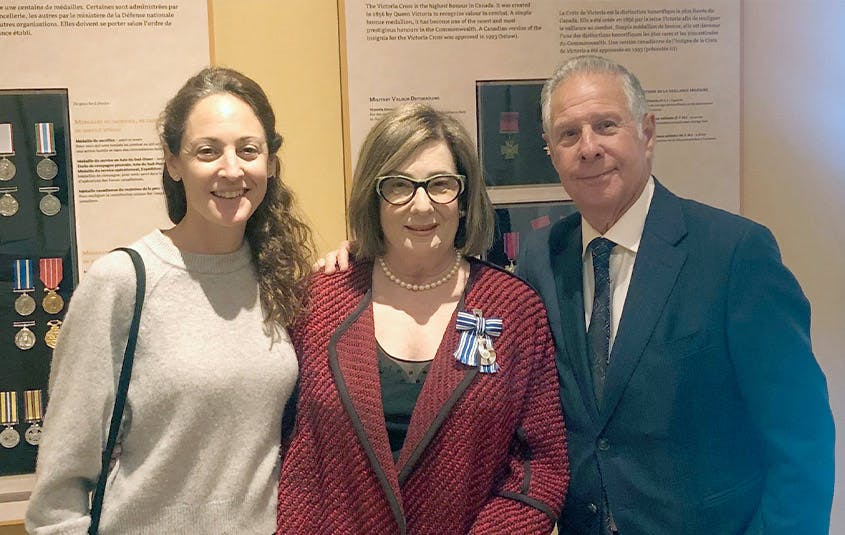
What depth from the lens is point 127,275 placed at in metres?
1.66

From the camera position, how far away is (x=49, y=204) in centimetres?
236

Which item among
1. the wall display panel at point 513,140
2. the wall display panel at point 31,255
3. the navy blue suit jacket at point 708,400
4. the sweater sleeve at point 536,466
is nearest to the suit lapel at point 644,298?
the navy blue suit jacket at point 708,400

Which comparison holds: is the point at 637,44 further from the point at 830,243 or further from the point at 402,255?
A: the point at 402,255

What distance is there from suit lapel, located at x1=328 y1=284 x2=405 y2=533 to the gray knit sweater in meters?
0.12

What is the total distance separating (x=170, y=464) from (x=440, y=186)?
88 centimetres

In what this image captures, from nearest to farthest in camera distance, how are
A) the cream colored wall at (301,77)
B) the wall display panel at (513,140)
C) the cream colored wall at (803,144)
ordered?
the cream colored wall at (301,77) < the wall display panel at (513,140) < the cream colored wall at (803,144)

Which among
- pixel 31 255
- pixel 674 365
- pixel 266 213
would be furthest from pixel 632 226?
pixel 31 255

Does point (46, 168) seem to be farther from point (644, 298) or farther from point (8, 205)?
point (644, 298)

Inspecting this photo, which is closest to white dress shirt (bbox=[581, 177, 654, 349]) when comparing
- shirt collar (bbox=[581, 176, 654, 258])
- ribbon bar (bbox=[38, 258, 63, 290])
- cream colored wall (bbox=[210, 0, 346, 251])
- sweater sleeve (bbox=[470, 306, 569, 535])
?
shirt collar (bbox=[581, 176, 654, 258])

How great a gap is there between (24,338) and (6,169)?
52 centimetres

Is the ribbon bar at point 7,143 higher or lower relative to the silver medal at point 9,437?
higher

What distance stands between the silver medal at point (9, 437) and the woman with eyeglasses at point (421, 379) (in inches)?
42.2

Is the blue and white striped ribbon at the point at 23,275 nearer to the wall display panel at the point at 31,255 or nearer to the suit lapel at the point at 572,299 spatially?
the wall display panel at the point at 31,255

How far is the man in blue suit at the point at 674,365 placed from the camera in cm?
179
